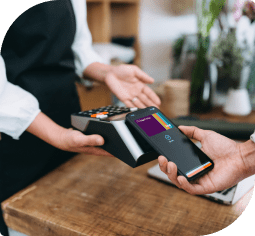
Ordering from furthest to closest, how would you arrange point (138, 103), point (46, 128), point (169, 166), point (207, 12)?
point (207, 12), point (138, 103), point (46, 128), point (169, 166)

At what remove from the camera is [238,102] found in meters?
0.92

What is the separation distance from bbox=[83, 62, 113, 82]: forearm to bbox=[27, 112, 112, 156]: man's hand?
202mm

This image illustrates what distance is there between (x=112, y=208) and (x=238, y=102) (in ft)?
2.43

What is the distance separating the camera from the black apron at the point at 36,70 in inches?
16.7

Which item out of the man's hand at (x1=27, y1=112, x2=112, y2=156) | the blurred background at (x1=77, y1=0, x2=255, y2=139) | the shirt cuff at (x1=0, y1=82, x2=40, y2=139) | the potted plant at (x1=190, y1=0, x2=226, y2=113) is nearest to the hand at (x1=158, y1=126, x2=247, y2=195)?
the man's hand at (x1=27, y1=112, x2=112, y2=156)

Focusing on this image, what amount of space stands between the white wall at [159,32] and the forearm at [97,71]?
2.03 ft

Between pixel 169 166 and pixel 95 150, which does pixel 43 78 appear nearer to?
pixel 95 150

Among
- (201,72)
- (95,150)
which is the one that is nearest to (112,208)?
(95,150)

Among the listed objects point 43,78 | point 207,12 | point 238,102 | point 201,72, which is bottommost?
point 238,102

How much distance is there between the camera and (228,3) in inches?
36.9

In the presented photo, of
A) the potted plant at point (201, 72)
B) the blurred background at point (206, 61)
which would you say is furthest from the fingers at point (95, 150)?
the potted plant at point (201, 72)

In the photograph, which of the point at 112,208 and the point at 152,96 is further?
the point at 152,96

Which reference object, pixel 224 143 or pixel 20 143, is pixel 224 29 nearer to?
pixel 224 143

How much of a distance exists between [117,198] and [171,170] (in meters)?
0.13
